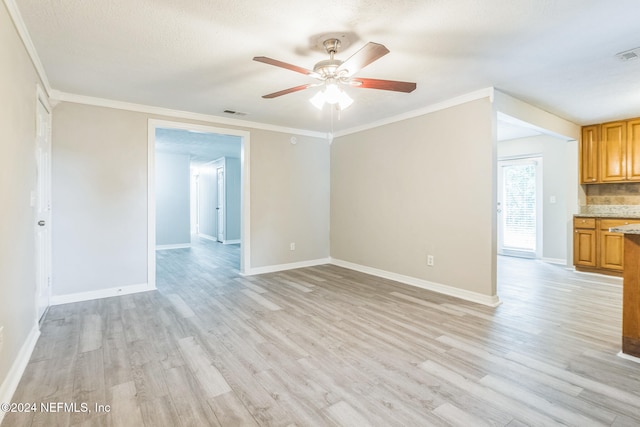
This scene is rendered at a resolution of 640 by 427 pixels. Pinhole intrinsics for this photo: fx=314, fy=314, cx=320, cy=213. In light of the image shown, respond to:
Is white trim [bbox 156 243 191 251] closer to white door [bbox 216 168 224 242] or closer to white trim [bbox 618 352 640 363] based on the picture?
white door [bbox 216 168 224 242]

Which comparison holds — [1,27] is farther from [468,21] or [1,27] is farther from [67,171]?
[468,21]

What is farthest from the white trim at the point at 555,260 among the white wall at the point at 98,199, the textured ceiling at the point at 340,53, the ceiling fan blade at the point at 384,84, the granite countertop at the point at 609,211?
the white wall at the point at 98,199

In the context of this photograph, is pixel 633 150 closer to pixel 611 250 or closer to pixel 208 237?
pixel 611 250

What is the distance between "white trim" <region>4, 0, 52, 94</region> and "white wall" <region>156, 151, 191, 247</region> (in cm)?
479

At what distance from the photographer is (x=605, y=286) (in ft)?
13.9

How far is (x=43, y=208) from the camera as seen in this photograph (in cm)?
325

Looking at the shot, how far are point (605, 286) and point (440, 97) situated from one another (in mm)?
3433

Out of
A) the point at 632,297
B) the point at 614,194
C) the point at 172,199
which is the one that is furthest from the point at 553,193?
the point at 172,199

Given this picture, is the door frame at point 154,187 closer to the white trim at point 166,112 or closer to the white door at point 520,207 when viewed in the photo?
the white trim at point 166,112

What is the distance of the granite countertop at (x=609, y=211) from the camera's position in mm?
4963

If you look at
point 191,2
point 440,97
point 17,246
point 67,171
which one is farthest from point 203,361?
point 440,97

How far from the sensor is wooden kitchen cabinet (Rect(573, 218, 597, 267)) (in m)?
4.92

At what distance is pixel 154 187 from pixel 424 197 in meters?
3.62

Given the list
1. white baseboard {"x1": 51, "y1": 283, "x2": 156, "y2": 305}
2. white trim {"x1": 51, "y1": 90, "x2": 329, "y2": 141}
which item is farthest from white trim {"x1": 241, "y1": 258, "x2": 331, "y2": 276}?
white trim {"x1": 51, "y1": 90, "x2": 329, "y2": 141}
